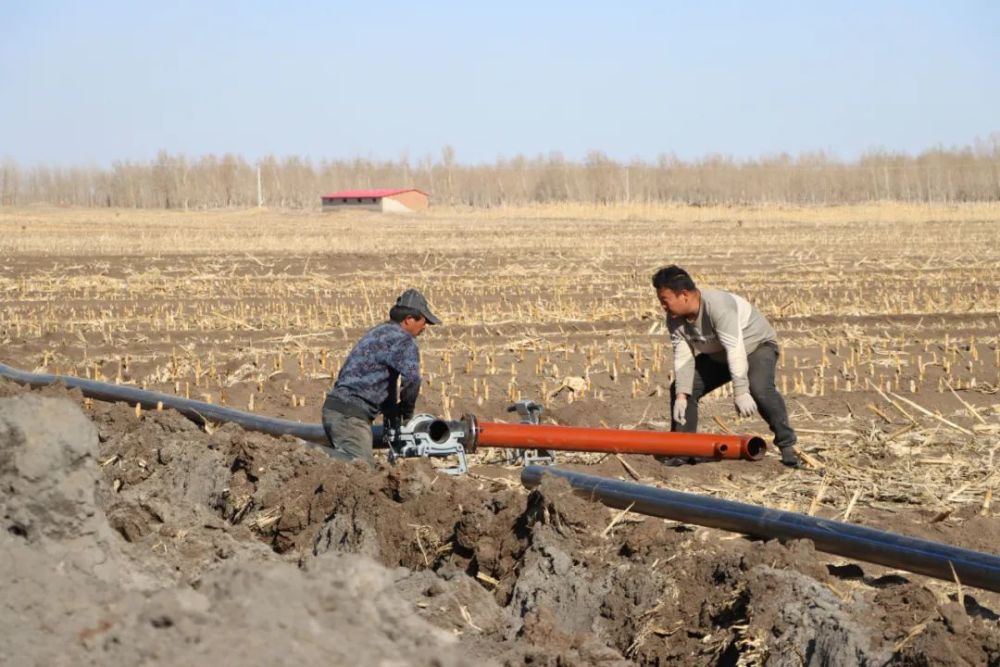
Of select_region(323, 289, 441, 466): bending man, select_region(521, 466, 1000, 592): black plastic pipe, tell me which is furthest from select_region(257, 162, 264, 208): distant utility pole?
select_region(521, 466, 1000, 592): black plastic pipe

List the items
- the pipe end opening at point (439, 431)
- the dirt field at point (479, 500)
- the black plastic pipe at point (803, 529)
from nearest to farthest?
the dirt field at point (479, 500) < the black plastic pipe at point (803, 529) < the pipe end opening at point (439, 431)

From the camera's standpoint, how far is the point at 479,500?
21.6 ft

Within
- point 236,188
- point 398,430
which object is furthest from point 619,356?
point 236,188

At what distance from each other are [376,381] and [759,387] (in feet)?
7.82

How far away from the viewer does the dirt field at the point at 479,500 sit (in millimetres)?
3463

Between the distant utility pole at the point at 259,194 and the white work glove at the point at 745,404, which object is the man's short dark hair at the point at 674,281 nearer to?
the white work glove at the point at 745,404

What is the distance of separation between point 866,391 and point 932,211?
142 feet

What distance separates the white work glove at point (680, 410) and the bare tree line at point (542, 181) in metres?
58.9

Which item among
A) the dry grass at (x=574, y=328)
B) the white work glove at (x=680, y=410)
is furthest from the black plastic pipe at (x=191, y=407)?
the white work glove at (x=680, y=410)

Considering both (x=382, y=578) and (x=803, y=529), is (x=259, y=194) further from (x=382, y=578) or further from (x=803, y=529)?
(x=382, y=578)

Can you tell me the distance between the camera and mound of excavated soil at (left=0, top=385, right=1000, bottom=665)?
3.19 m

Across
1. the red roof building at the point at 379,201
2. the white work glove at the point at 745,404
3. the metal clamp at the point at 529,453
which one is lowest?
the metal clamp at the point at 529,453

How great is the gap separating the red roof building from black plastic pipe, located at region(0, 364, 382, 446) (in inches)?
1995

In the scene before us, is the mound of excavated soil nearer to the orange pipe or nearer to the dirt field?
the dirt field
